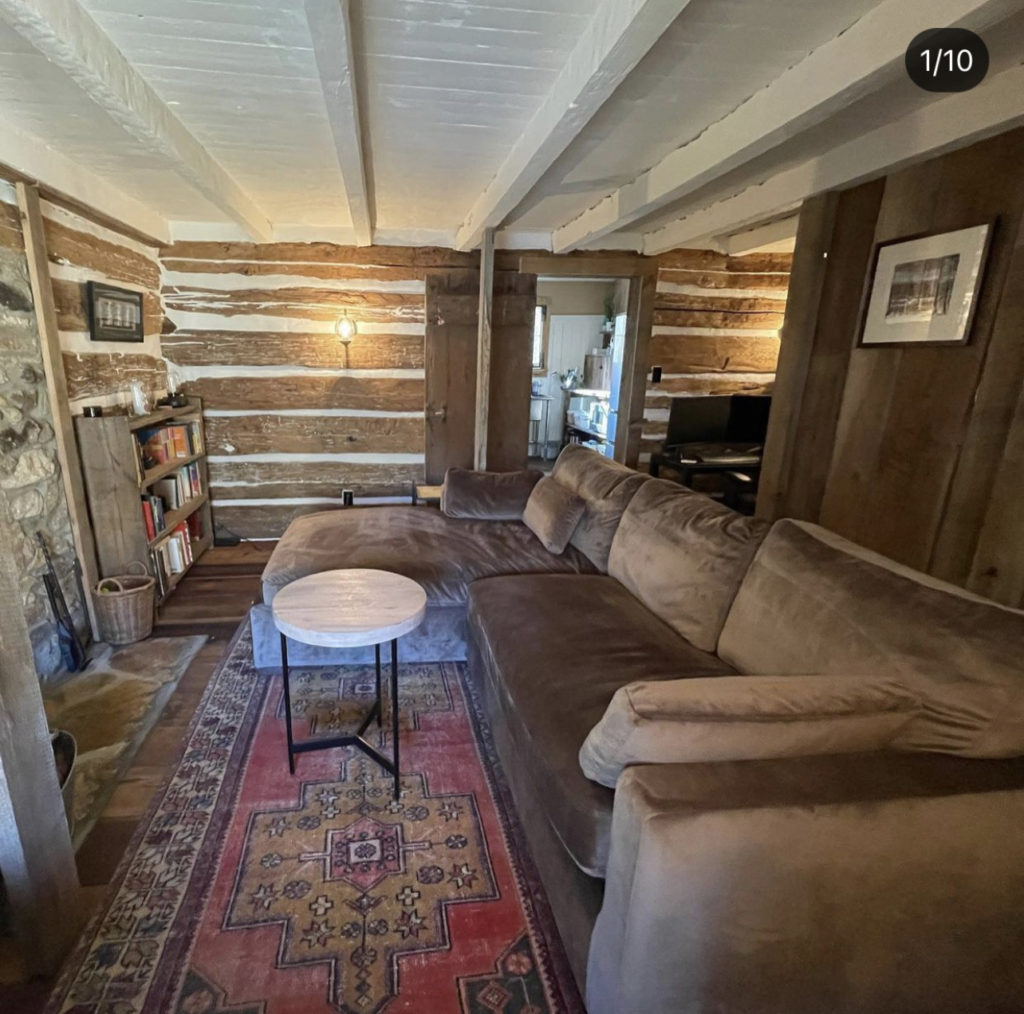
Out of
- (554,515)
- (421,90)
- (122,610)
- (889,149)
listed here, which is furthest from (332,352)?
(889,149)

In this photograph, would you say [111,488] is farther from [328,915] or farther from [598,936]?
[598,936]

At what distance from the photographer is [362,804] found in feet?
6.00

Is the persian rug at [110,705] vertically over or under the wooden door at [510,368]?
under

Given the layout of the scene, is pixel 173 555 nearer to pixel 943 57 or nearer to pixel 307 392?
pixel 307 392

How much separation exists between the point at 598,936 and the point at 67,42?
2.52m

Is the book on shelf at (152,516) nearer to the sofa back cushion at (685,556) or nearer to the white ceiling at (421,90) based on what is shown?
the white ceiling at (421,90)

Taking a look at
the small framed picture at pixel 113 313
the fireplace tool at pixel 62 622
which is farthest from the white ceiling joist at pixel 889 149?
the fireplace tool at pixel 62 622

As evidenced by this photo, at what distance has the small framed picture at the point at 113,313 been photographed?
9.57 ft

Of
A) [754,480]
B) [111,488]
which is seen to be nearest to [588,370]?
[754,480]

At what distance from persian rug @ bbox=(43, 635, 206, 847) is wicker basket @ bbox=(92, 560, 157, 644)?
55 mm

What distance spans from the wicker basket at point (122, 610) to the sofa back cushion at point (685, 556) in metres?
2.40

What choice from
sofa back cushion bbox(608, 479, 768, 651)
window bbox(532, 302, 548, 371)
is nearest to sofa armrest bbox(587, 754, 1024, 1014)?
sofa back cushion bbox(608, 479, 768, 651)

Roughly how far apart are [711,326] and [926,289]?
2322mm

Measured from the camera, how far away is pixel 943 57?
141 centimetres
